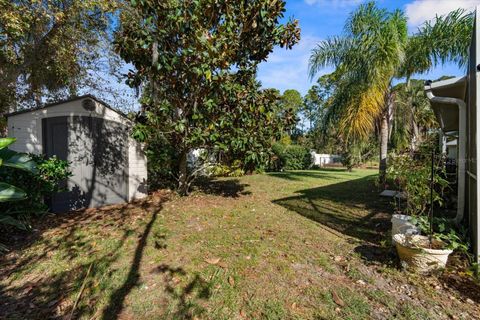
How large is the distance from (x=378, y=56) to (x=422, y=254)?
7.00 metres

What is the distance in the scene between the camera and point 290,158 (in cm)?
1900

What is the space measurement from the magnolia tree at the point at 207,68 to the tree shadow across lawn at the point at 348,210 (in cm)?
192

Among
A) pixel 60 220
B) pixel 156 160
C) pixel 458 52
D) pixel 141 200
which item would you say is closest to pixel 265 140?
pixel 156 160

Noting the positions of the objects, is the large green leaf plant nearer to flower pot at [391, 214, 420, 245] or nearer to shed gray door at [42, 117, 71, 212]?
shed gray door at [42, 117, 71, 212]

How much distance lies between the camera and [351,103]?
924 cm

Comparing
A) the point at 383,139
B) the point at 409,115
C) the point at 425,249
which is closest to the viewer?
the point at 425,249

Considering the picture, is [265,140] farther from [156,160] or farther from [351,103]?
[351,103]

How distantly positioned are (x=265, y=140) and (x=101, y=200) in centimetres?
450

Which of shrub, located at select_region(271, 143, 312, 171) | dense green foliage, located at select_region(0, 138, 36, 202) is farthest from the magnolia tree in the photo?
shrub, located at select_region(271, 143, 312, 171)

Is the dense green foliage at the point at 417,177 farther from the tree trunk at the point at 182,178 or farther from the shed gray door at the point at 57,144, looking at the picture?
the shed gray door at the point at 57,144

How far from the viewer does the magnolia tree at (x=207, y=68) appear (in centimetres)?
569

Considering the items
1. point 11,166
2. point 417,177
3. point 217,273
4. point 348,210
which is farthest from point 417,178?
point 11,166

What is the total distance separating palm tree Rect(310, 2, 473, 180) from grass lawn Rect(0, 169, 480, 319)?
16.1 feet

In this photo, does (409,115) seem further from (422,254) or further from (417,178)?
(422,254)
